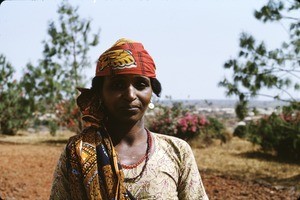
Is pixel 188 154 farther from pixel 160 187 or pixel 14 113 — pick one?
pixel 14 113

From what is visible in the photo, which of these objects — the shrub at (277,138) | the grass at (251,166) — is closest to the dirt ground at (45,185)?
the grass at (251,166)

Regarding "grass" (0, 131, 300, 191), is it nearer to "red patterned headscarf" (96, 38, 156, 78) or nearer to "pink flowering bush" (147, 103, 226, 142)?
"pink flowering bush" (147, 103, 226, 142)

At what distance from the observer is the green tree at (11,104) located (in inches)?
579

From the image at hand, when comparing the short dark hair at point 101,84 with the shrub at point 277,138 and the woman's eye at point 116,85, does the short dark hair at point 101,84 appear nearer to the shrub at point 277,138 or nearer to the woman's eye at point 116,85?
the woman's eye at point 116,85

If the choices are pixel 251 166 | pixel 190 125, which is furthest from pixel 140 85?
pixel 190 125

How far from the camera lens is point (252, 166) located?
9.34m

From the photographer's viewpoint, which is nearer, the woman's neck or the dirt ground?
the woman's neck

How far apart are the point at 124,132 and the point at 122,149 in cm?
7

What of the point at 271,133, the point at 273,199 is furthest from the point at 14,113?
the point at 273,199

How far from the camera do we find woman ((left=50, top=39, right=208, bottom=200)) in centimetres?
139

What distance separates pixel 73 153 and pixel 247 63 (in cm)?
650

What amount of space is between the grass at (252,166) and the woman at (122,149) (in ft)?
19.3

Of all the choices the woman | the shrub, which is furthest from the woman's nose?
the shrub

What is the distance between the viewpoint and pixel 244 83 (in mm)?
7562
